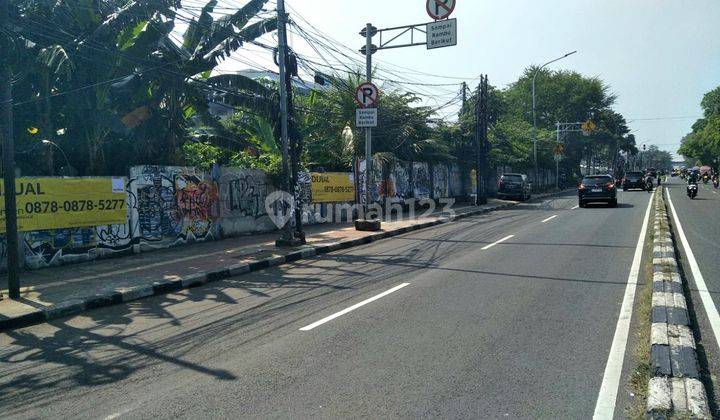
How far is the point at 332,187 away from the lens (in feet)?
66.4

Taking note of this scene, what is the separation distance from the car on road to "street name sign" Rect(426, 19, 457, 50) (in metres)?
20.6

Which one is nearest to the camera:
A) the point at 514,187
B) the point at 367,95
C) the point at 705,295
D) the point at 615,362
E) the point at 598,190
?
the point at 615,362

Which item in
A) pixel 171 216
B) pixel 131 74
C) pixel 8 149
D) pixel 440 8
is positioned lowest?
pixel 171 216

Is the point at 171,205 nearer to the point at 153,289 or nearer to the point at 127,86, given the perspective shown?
the point at 127,86

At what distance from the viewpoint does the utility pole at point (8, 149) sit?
793 cm

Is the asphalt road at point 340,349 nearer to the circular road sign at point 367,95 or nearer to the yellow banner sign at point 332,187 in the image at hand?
the circular road sign at point 367,95

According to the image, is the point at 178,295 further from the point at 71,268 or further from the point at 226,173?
the point at 226,173

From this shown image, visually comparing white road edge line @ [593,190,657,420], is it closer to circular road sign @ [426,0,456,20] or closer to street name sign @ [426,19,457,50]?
street name sign @ [426,19,457,50]

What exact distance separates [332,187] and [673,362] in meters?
16.2

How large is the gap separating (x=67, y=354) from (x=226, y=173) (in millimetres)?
10198

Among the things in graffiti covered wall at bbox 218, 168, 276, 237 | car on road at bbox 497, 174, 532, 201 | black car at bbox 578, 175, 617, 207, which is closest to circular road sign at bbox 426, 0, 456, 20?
graffiti covered wall at bbox 218, 168, 276, 237

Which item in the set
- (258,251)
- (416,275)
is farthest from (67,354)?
(258,251)

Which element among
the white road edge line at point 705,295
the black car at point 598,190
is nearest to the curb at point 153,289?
the white road edge line at point 705,295

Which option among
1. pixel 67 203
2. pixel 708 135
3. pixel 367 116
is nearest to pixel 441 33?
pixel 367 116
